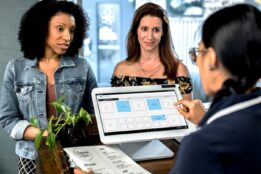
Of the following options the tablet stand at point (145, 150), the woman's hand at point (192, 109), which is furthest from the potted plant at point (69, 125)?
the woman's hand at point (192, 109)

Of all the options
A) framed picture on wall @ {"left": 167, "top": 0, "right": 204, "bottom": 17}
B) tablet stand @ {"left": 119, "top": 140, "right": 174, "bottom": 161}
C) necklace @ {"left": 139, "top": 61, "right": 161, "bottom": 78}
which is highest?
framed picture on wall @ {"left": 167, "top": 0, "right": 204, "bottom": 17}

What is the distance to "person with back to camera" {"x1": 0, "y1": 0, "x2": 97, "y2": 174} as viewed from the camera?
5.56 feet

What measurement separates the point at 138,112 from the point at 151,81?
2.11 feet

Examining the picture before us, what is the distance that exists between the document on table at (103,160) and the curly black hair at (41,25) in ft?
2.31

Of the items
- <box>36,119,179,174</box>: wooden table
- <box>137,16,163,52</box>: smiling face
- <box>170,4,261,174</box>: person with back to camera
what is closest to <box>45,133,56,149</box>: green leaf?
<box>36,119,179,174</box>: wooden table

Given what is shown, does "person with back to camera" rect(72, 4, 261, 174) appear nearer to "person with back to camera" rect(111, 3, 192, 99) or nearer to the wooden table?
the wooden table

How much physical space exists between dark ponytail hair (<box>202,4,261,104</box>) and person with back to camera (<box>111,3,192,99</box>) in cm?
112

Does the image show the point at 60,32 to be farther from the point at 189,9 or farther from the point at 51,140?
the point at 189,9

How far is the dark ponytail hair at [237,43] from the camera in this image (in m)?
0.74

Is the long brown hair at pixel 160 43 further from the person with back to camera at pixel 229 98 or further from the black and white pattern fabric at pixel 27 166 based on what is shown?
the person with back to camera at pixel 229 98

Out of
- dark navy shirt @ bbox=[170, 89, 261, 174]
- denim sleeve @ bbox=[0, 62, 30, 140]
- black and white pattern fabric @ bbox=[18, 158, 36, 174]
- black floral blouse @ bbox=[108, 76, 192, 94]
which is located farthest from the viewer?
black floral blouse @ bbox=[108, 76, 192, 94]

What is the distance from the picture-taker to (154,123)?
1.30m

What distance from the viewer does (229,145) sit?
2.27ft

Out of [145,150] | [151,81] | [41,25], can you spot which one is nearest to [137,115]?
[145,150]
